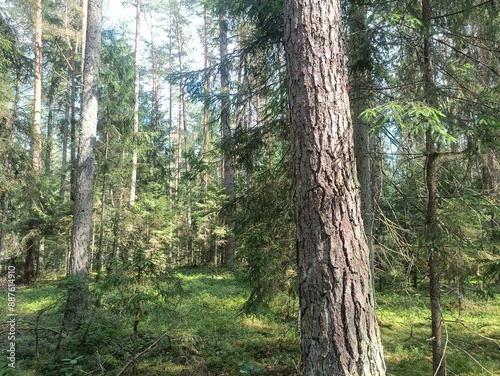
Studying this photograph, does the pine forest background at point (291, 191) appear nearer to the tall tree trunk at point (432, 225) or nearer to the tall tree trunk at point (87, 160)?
the tall tree trunk at point (432, 225)

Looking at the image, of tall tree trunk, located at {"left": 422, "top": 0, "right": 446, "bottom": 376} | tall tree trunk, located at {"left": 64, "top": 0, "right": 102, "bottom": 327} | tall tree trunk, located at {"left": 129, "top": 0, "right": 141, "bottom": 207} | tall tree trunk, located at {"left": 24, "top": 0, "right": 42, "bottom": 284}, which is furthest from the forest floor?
tall tree trunk, located at {"left": 129, "top": 0, "right": 141, "bottom": 207}

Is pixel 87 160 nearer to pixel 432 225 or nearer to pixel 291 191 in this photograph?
pixel 291 191

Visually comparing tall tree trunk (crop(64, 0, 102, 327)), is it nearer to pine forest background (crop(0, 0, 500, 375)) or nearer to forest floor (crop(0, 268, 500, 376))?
pine forest background (crop(0, 0, 500, 375))

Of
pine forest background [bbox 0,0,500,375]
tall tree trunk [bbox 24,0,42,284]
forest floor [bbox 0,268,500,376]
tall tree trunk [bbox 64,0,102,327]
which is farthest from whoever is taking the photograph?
tall tree trunk [bbox 24,0,42,284]

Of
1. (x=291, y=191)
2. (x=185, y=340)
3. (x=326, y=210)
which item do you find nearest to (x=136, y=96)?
(x=291, y=191)

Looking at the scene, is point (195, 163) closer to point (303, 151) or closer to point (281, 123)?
point (281, 123)

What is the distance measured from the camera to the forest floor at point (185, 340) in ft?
13.2

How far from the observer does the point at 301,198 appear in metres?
2.44

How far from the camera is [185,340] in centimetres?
449

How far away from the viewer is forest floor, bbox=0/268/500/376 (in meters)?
4.03

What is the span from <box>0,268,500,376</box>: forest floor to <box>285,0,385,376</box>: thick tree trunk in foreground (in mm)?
1603

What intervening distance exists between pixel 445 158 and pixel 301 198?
2.32 meters

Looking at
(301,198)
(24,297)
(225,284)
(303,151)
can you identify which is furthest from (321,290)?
(24,297)

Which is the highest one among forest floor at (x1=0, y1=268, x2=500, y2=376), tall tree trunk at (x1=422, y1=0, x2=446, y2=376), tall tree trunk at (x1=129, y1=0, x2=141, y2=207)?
tall tree trunk at (x1=129, y1=0, x2=141, y2=207)
